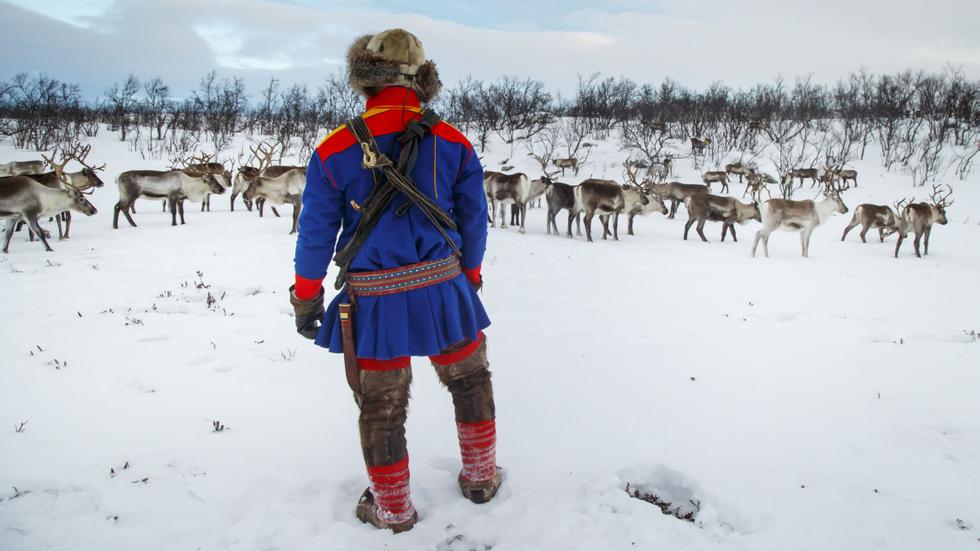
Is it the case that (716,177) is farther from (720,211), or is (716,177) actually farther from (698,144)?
(720,211)

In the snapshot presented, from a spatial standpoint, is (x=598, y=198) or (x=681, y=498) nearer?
(x=681, y=498)

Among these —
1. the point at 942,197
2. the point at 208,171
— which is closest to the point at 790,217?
the point at 942,197

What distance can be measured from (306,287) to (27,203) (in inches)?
390

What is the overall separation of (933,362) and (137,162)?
1098 inches

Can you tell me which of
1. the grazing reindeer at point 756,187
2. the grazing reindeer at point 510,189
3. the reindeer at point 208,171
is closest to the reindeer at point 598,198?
the grazing reindeer at point 510,189

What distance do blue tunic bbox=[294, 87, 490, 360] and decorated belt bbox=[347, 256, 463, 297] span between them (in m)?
0.02

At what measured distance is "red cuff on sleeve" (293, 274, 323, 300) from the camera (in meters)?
2.00

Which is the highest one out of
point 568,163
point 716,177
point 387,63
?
point 568,163

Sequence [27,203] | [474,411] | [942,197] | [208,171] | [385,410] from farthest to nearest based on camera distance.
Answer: [942,197] → [208,171] → [27,203] → [474,411] → [385,410]

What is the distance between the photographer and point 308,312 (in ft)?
6.86

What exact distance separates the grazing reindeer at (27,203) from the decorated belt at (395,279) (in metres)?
9.43

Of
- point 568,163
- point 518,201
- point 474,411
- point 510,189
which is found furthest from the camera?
point 568,163

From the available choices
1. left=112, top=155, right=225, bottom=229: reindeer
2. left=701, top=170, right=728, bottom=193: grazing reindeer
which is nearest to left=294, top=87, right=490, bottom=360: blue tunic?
left=112, top=155, right=225, bottom=229: reindeer

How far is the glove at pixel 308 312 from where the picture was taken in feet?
6.76
